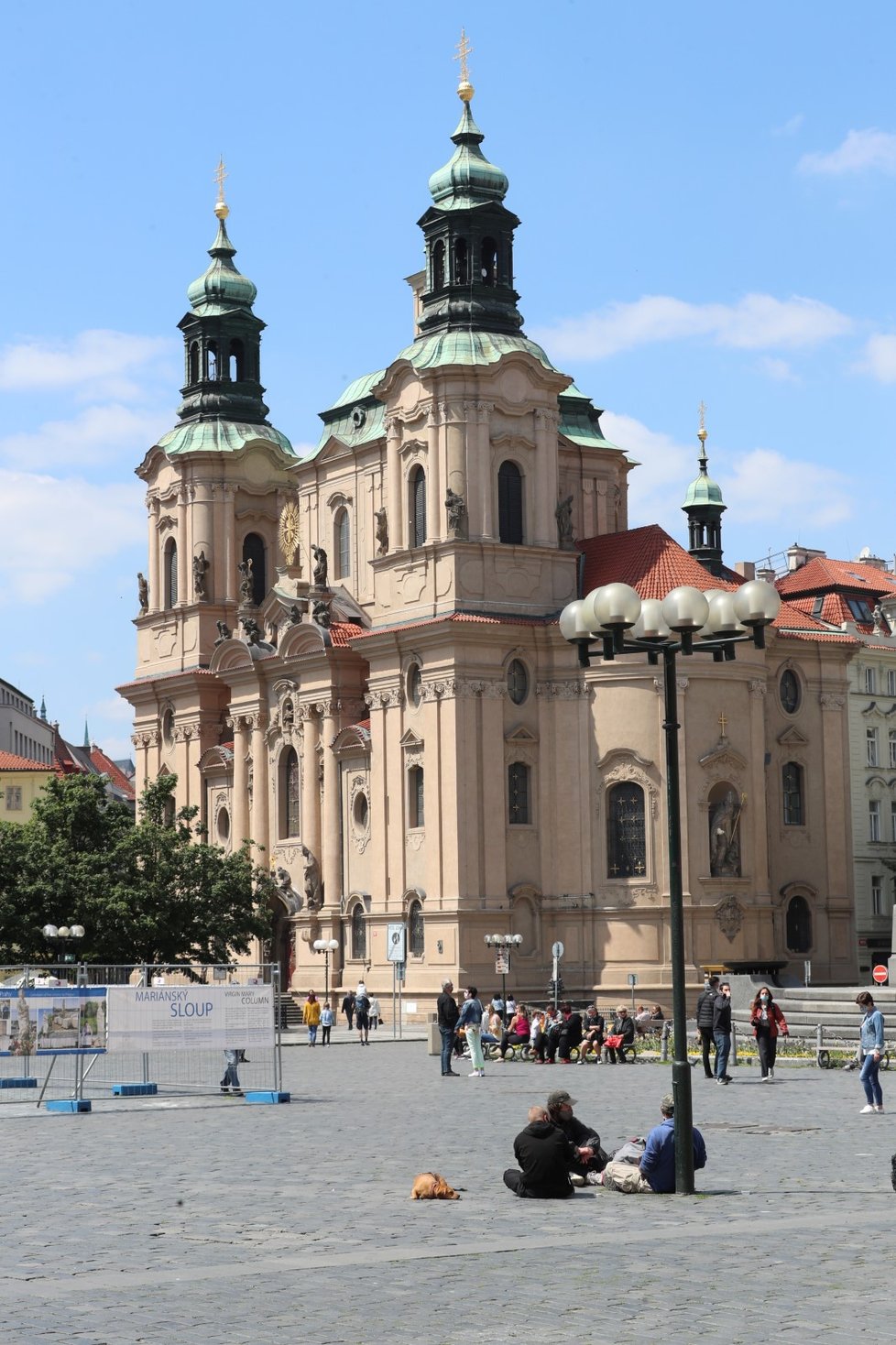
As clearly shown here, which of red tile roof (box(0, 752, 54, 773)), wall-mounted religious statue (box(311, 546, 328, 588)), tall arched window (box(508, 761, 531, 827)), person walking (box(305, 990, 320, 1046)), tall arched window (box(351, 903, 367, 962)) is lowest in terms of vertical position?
person walking (box(305, 990, 320, 1046))

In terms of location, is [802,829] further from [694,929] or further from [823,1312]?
[823,1312]

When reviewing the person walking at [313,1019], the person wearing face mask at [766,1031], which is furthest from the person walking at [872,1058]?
the person walking at [313,1019]

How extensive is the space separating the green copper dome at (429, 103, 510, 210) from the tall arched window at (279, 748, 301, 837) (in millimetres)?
20697

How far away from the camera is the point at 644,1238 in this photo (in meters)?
16.3

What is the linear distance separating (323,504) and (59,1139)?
56150mm

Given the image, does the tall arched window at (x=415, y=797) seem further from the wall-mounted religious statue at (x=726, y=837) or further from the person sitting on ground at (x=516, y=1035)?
the person sitting on ground at (x=516, y=1035)

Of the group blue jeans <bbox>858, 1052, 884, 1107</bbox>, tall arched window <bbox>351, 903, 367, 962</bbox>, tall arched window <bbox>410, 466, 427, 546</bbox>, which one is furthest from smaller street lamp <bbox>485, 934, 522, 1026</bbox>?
blue jeans <bbox>858, 1052, 884, 1107</bbox>

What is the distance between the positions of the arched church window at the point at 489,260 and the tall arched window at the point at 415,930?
21724 millimetres

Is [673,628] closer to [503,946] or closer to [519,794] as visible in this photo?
[503,946]

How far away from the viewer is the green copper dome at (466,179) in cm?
7256

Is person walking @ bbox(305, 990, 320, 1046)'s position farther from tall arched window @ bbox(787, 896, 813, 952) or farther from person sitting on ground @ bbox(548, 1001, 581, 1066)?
tall arched window @ bbox(787, 896, 813, 952)

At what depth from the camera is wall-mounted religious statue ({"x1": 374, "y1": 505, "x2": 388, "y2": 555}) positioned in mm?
73062

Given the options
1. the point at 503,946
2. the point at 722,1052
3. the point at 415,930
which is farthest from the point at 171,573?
the point at 722,1052

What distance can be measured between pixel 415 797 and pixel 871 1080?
4195cm
